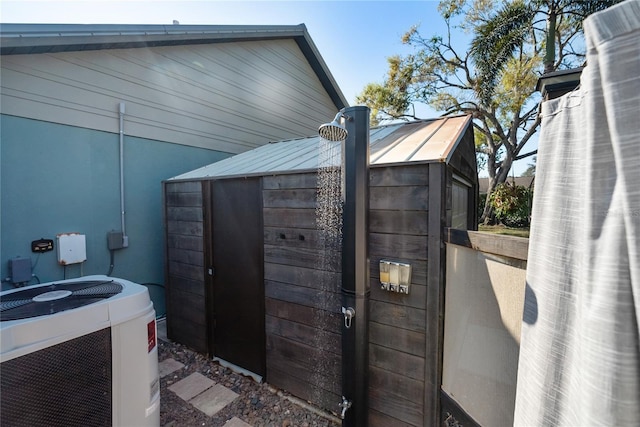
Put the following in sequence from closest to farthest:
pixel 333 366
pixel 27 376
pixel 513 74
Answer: pixel 27 376, pixel 333 366, pixel 513 74

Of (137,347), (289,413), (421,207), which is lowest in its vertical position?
(289,413)

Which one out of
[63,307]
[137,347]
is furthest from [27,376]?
[137,347]

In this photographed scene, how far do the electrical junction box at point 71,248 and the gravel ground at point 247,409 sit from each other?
1.84 metres

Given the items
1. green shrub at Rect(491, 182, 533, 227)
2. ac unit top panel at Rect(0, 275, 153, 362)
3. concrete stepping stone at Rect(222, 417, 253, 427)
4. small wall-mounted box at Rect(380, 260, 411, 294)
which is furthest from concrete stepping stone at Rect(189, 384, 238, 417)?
green shrub at Rect(491, 182, 533, 227)

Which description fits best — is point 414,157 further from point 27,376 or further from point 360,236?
point 27,376

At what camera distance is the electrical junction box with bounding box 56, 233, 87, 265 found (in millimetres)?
3342

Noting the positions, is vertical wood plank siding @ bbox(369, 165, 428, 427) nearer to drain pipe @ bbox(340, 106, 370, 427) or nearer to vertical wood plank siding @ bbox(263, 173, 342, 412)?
drain pipe @ bbox(340, 106, 370, 427)

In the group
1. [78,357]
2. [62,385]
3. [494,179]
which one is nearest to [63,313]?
[78,357]

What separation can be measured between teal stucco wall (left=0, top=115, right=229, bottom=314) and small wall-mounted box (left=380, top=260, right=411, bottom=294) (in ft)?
12.4

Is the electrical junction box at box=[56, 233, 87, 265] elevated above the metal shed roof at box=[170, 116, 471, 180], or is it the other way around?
the metal shed roof at box=[170, 116, 471, 180]

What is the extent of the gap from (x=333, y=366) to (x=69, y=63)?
4.65 m

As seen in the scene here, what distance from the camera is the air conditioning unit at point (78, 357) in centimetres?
144

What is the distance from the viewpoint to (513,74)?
12.3m

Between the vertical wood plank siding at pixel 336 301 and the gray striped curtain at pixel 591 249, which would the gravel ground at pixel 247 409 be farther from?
the gray striped curtain at pixel 591 249
